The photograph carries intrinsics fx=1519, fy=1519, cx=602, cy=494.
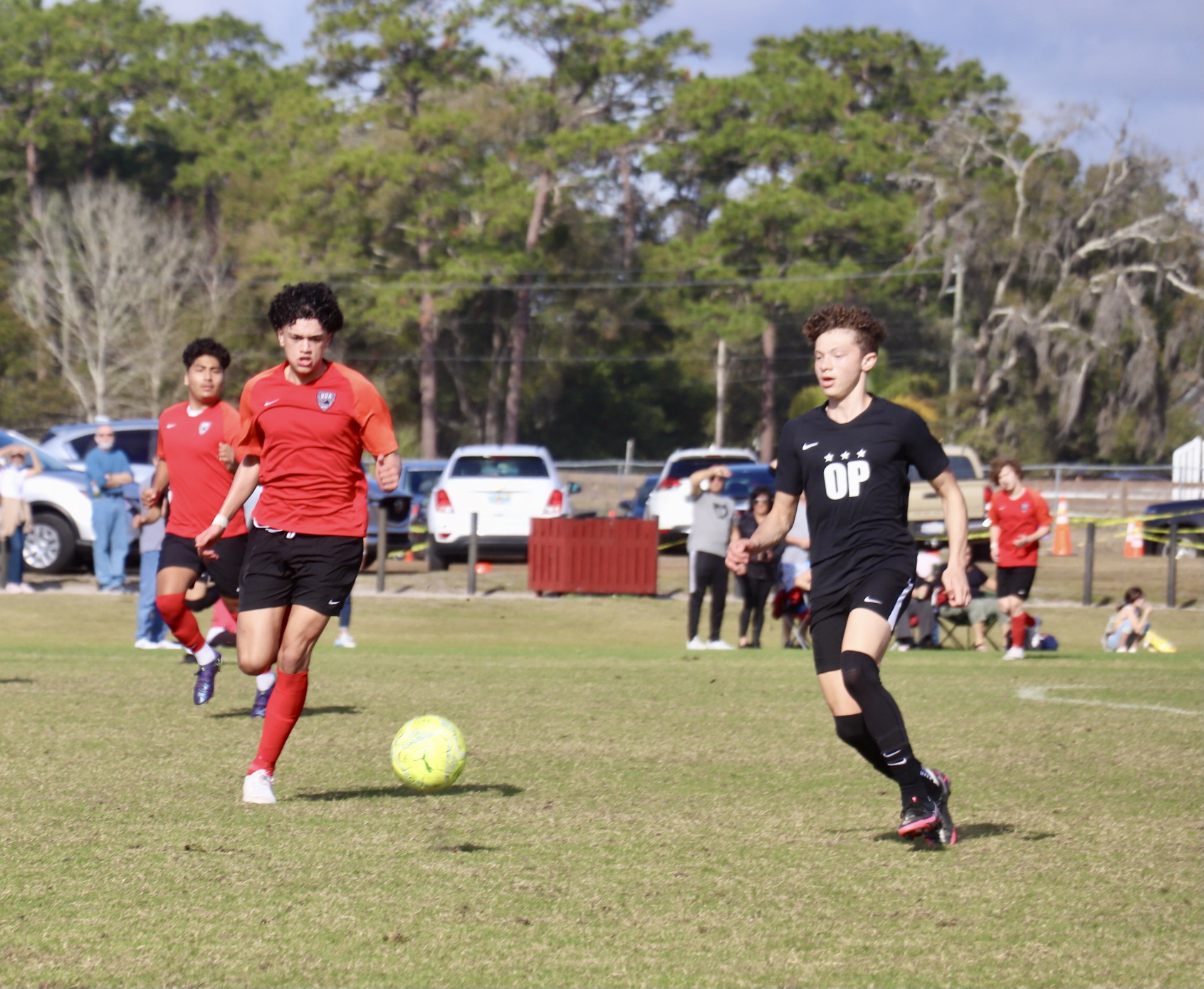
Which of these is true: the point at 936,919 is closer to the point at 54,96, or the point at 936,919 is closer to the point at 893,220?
the point at 893,220

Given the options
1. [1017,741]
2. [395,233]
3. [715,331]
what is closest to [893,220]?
[715,331]

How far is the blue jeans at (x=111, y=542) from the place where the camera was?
61.1ft

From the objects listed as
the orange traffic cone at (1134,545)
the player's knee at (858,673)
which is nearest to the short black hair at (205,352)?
the player's knee at (858,673)

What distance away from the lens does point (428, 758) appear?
21.7ft

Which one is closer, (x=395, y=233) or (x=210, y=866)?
(x=210, y=866)

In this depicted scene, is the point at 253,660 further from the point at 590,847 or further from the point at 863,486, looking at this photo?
the point at 863,486

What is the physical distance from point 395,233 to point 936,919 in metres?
52.2

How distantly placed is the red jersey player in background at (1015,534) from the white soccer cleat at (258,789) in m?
9.90

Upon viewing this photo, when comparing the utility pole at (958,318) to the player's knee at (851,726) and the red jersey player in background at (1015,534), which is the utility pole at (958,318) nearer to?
the red jersey player in background at (1015,534)

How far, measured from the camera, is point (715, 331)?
57688 mm

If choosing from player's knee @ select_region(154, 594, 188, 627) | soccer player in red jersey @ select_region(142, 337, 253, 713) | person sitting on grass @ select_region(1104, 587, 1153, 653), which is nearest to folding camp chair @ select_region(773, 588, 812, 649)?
person sitting on grass @ select_region(1104, 587, 1153, 653)

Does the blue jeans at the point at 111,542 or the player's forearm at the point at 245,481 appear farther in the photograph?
the blue jeans at the point at 111,542

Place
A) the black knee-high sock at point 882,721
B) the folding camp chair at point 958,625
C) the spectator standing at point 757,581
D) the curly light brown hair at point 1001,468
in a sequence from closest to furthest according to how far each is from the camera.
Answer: the black knee-high sock at point 882,721
the curly light brown hair at point 1001,468
the spectator standing at point 757,581
the folding camp chair at point 958,625

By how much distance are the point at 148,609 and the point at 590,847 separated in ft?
32.7
